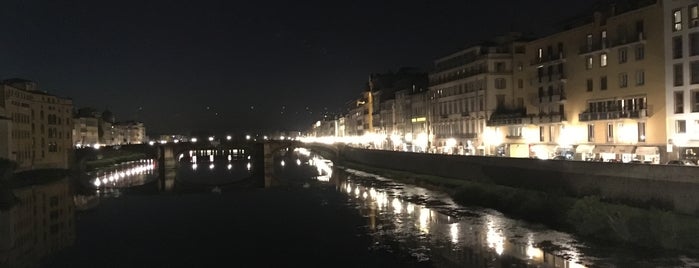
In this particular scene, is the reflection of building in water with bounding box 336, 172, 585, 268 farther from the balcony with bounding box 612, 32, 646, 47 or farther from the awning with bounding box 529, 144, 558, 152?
the balcony with bounding box 612, 32, 646, 47

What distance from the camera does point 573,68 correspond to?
177 ft

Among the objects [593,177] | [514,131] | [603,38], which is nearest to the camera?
[593,177]

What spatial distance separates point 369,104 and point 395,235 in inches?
3821

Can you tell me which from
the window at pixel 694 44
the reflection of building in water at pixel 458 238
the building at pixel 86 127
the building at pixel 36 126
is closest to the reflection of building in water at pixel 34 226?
the building at pixel 36 126

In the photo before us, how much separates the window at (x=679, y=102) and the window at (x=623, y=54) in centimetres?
593

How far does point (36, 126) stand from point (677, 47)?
69183 millimetres

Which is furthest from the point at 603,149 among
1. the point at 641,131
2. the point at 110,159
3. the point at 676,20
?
the point at 110,159

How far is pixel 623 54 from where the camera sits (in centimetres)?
4669

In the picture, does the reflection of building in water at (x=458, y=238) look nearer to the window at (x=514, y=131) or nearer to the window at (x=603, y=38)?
the window at (x=603, y=38)

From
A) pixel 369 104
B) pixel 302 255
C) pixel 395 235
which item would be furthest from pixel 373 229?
pixel 369 104

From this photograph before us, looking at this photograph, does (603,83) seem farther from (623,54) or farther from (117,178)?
(117,178)

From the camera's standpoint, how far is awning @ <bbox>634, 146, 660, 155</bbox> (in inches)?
1716

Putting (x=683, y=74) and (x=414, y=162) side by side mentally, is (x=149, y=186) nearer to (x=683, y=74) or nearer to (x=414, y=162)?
(x=414, y=162)

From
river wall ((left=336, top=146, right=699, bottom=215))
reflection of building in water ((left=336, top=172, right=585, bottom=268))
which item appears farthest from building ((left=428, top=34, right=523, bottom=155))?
reflection of building in water ((left=336, top=172, right=585, bottom=268))
